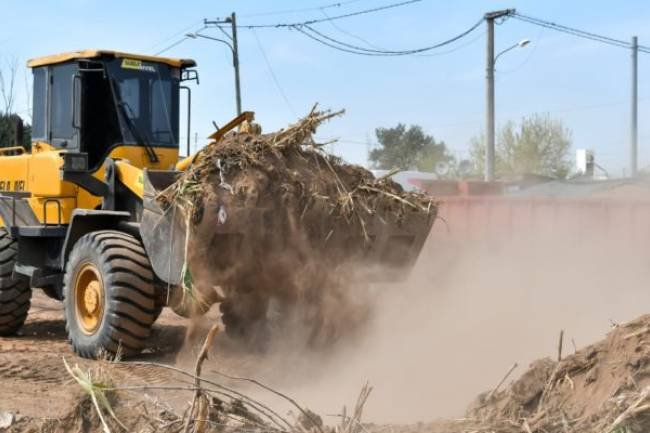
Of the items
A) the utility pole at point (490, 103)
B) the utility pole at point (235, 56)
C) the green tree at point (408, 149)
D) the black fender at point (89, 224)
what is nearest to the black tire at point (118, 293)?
the black fender at point (89, 224)

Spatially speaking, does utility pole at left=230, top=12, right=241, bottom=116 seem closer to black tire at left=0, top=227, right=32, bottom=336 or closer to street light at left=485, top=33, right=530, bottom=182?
street light at left=485, top=33, right=530, bottom=182

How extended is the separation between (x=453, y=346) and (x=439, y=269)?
285 cm

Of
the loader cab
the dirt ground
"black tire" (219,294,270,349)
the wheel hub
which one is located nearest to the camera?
the dirt ground

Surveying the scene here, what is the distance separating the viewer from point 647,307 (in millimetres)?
9297

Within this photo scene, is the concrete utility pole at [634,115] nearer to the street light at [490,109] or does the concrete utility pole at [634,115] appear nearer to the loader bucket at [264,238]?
the street light at [490,109]

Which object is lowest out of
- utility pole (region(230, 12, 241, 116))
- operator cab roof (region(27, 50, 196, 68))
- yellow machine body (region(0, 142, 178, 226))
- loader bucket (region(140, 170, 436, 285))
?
loader bucket (region(140, 170, 436, 285))

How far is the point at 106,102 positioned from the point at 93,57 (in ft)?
1.66

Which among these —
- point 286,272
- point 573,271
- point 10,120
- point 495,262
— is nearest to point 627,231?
point 573,271

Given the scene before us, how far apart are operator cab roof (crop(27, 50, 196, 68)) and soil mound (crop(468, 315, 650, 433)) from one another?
6.09 metres

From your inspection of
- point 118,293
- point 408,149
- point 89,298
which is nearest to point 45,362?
point 89,298

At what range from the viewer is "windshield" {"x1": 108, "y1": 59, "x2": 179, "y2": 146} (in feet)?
30.4

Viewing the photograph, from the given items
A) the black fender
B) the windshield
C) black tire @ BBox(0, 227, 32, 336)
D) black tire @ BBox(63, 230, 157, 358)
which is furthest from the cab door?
black tire @ BBox(63, 230, 157, 358)

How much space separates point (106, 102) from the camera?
30.3 ft

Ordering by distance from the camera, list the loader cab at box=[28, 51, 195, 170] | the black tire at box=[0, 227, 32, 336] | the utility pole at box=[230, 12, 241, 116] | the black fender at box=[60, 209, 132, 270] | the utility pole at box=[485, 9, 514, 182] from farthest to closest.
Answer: the utility pole at box=[230, 12, 241, 116] < the utility pole at box=[485, 9, 514, 182] < the black tire at box=[0, 227, 32, 336] < the loader cab at box=[28, 51, 195, 170] < the black fender at box=[60, 209, 132, 270]
